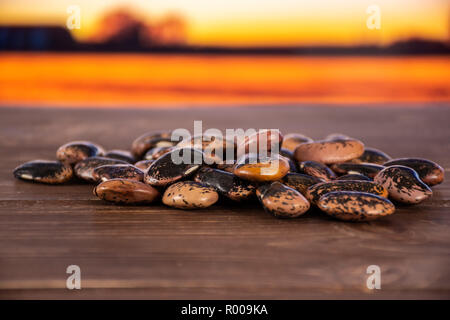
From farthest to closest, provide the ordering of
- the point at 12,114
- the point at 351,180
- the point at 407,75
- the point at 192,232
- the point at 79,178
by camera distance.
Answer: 1. the point at 407,75
2. the point at 12,114
3. the point at 79,178
4. the point at 351,180
5. the point at 192,232

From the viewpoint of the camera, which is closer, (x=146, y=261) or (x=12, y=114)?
(x=146, y=261)

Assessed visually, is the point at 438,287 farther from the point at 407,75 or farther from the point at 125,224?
the point at 407,75

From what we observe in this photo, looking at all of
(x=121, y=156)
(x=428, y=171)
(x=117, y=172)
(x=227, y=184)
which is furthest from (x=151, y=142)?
(x=428, y=171)

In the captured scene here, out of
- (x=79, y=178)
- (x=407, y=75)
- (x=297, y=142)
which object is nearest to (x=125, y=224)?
(x=79, y=178)

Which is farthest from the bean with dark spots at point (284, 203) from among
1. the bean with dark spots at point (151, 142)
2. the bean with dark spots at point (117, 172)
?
the bean with dark spots at point (151, 142)

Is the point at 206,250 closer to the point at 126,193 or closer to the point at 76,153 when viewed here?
the point at 126,193

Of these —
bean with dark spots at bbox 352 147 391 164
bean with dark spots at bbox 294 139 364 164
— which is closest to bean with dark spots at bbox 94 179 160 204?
bean with dark spots at bbox 294 139 364 164
